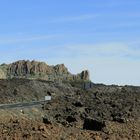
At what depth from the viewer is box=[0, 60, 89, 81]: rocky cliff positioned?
12211 centimetres

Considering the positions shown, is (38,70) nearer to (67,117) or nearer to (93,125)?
(67,117)

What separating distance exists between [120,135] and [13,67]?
98.7m

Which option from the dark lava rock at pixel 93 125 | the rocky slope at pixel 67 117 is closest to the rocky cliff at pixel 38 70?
the rocky slope at pixel 67 117

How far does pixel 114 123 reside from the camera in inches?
1433

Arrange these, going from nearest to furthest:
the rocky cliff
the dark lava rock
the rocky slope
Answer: the rocky slope < the dark lava rock < the rocky cliff

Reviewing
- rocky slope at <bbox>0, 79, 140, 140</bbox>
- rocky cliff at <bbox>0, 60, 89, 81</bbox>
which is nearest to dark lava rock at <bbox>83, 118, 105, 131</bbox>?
rocky slope at <bbox>0, 79, 140, 140</bbox>

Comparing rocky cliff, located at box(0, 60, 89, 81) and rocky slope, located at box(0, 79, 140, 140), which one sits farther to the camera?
rocky cliff, located at box(0, 60, 89, 81)

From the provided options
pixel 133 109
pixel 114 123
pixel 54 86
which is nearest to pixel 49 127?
pixel 114 123

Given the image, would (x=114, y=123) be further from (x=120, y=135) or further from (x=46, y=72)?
(x=46, y=72)

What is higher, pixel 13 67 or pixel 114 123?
pixel 13 67

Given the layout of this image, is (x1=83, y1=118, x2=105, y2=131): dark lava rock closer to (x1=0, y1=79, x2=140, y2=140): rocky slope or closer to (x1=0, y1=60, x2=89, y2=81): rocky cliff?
(x1=0, y1=79, x2=140, y2=140): rocky slope

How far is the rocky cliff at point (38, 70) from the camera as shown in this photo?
122 m

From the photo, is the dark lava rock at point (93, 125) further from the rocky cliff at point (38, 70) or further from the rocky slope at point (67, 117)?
the rocky cliff at point (38, 70)

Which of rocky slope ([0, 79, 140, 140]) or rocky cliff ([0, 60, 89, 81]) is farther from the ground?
rocky cliff ([0, 60, 89, 81])
